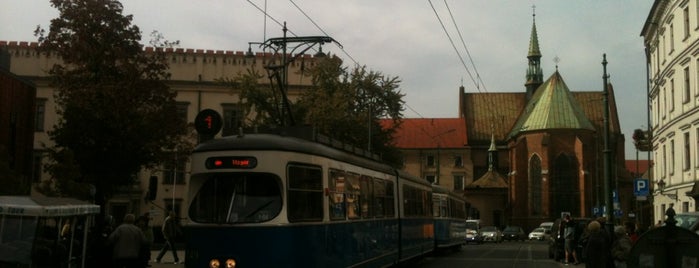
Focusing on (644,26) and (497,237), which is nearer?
(644,26)

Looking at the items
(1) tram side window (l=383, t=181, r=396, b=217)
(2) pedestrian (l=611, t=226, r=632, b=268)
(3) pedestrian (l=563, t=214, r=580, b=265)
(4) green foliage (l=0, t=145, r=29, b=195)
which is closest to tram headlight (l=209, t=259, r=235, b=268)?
(2) pedestrian (l=611, t=226, r=632, b=268)

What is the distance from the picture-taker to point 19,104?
1112 inches

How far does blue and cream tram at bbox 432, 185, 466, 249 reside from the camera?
85.8ft

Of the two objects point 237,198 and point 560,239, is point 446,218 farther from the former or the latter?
point 237,198

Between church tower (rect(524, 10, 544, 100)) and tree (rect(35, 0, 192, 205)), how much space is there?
75471 mm

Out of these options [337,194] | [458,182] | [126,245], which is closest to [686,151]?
[337,194]

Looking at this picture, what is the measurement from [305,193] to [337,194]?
4.37ft

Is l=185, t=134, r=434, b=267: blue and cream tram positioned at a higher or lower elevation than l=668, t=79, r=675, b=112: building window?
lower

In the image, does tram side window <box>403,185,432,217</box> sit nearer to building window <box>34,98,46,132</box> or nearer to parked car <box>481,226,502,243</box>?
parked car <box>481,226,502,243</box>

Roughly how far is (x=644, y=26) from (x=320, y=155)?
36195 millimetres

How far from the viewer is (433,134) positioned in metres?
96.4

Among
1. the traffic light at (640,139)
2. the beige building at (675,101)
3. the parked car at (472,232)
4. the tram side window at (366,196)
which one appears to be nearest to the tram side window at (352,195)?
the tram side window at (366,196)

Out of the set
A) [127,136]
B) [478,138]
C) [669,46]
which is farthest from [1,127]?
[478,138]

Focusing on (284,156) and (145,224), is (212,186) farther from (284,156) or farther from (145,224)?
(145,224)
